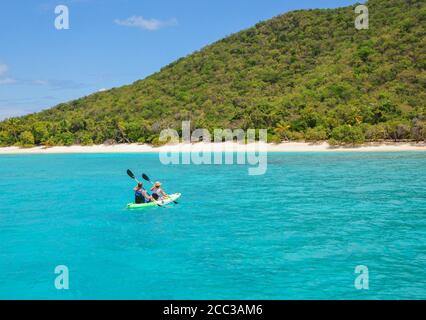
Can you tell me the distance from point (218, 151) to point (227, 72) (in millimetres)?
57546

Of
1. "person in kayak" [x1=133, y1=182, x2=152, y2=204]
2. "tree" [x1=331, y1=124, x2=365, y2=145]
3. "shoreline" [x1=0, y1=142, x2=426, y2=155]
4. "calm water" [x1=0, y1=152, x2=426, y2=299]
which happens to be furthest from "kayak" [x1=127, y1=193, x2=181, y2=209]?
"tree" [x1=331, y1=124, x2=365, y2=145]

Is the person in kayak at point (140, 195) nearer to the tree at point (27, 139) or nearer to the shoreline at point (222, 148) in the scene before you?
the shoreline at point (222, 148)

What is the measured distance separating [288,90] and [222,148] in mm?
37562


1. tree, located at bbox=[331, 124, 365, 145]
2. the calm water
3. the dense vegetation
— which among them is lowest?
the calm water

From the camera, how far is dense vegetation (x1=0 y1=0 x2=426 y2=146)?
261 ft

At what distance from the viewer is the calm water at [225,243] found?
12.8 meters

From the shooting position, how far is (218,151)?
78562 millimetres

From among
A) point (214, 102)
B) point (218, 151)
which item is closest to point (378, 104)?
point (218, 151)

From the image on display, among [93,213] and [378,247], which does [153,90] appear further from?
[378,247]

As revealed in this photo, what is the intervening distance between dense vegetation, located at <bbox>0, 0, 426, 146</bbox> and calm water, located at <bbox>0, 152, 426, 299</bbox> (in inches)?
1815

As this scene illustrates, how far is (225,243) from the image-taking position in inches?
682

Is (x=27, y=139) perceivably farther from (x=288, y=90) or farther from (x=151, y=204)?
(x=151, y=204)

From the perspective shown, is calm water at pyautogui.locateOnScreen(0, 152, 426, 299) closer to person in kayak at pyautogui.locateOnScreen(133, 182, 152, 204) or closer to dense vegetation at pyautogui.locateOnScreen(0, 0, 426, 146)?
person in kayak at pyautogui.locateOnScreen(133, 182, 152, 204)

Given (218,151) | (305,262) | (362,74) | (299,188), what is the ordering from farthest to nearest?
(362,74)
(218,151)
(299,188)
(305,262)
